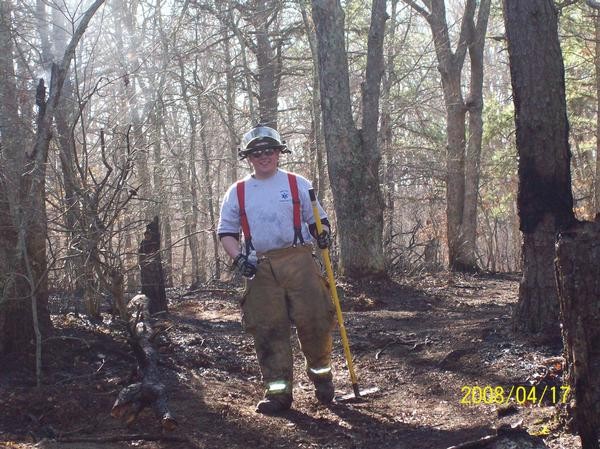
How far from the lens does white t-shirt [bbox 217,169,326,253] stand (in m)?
5.59

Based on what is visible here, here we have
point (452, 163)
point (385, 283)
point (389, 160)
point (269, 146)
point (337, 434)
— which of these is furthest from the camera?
point (389, 160)

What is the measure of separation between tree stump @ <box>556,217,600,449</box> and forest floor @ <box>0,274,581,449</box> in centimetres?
19

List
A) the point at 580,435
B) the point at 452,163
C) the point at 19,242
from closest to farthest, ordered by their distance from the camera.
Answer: the point at 580,435
the point at 19,242
the point at 452,163

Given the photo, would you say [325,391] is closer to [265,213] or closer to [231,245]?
[231,245]

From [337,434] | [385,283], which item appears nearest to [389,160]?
[385,283]

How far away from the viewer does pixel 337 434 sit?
16.3ft

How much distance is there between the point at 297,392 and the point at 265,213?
170cm

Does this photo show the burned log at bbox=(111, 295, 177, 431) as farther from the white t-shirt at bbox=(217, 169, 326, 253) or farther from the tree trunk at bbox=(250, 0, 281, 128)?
the tree trunk at bbox=(250, 0, 281, 128)

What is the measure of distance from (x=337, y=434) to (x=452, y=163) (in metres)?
13.1

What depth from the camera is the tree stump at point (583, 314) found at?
372cm

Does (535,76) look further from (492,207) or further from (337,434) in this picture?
(492,207)

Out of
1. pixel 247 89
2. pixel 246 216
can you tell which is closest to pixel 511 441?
pixel 246 216

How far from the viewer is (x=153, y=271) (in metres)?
9.51

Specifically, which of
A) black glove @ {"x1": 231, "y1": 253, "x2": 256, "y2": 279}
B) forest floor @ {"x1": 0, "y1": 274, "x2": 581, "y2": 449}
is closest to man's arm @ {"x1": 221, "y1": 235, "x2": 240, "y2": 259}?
black glove @ {"x1": 231, "y1": 253, "x2": 256, "y2": 279}
